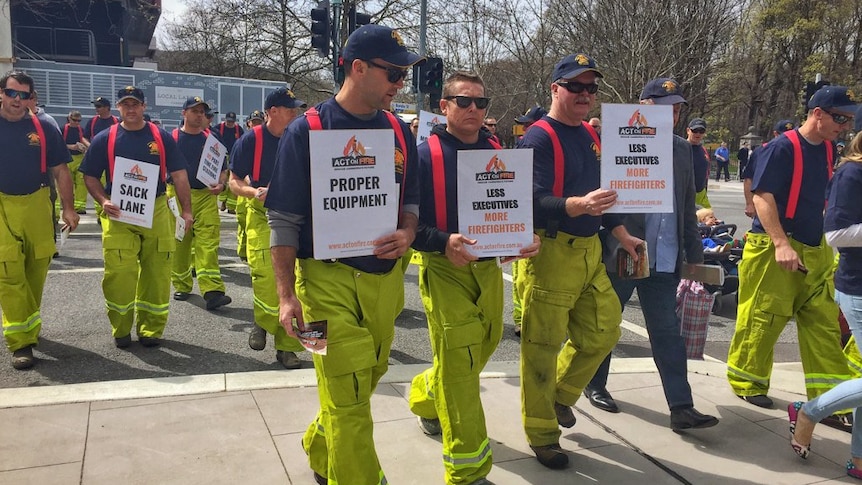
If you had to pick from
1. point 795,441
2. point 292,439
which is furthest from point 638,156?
point 292,439

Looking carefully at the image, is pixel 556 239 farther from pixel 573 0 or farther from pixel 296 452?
pixel 573 0

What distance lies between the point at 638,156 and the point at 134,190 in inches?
158

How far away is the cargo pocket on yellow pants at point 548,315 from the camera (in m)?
3.69

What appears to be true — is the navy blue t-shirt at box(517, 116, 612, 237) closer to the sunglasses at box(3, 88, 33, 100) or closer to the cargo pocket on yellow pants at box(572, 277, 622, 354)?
the cargo pocket on yellow pants at box(572, 277, 622, 354)

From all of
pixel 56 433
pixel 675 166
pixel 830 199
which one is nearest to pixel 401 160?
pixel 675 166

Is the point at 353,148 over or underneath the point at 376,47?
underneath

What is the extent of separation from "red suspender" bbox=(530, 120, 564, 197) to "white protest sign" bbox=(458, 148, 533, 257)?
0.26 meters

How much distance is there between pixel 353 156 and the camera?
277 cm

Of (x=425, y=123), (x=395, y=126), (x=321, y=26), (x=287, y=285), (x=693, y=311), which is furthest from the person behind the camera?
(x=321, y=26)

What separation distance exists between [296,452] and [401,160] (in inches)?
71.8

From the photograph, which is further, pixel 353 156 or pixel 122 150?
pixel 122 150

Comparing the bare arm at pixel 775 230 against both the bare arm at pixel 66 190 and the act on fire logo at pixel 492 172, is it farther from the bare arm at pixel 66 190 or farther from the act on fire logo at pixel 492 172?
the bare arm at pixel 66 190

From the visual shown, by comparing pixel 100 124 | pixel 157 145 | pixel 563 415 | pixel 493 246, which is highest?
pixel 100 124

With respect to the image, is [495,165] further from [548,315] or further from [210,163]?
[210,163]
